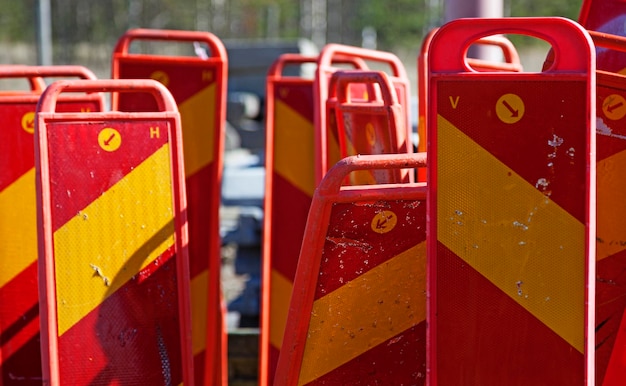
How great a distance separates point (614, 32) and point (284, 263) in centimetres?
213

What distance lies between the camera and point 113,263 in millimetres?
3336

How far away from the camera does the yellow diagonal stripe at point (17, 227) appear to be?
4.07 metres

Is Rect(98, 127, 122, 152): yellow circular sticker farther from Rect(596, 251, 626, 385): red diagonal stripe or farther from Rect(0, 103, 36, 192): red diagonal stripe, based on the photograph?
Rect(596, 251, 626, 385): red diagonal stripe

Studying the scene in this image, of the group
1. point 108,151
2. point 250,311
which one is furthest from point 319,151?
point 250,311

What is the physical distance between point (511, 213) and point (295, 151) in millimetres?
2511

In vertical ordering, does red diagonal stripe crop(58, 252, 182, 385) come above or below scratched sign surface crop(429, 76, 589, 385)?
below

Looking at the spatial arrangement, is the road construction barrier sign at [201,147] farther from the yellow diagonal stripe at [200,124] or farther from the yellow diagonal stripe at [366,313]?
the yellow diagonal stripe at [366,313]

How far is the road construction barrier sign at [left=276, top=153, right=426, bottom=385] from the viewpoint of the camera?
2986mm

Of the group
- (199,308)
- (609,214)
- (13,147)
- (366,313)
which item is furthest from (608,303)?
(13,147)

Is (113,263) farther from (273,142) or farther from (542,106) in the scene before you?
(273,142)

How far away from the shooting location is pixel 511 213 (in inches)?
108

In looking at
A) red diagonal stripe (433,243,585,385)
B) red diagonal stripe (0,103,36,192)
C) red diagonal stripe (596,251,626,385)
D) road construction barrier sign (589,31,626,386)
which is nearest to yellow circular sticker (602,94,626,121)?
road construction barrier sign (589,31,626,386)

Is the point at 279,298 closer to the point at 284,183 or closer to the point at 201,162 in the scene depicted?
the point at 284,183

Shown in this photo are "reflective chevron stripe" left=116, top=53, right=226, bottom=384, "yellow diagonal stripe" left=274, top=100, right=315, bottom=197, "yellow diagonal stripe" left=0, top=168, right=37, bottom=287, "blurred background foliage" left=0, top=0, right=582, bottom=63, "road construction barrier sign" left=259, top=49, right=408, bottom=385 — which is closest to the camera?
"yellow diagonal stripe" left=0, top=168, right=37, bottom=287
